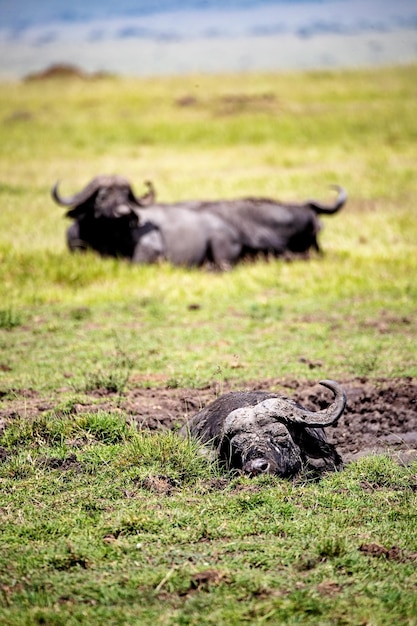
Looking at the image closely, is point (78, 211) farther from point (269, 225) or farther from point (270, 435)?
point (270, 435)

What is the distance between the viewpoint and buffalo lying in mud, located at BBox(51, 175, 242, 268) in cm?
1187

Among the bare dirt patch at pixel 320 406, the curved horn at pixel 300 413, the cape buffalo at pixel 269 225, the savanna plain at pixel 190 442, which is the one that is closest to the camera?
the savanna plain at pixel 190 442

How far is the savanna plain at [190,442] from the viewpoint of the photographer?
4.00 m

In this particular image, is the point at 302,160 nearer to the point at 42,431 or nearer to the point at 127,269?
the point at 127,269

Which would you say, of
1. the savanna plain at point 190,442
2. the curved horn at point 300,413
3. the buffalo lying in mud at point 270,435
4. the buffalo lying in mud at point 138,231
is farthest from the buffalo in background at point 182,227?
the curved horn at point 300,413

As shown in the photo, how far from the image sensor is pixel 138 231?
1197cm

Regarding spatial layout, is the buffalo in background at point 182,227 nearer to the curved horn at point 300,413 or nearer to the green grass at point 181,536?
the green grass at point 181,536

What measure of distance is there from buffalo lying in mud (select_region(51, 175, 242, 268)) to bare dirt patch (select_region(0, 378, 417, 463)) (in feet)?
17.0

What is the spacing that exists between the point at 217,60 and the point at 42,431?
443ft

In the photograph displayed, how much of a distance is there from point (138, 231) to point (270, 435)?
7236 mm

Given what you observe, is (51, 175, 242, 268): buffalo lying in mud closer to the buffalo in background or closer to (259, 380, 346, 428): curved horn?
the buffalo in background

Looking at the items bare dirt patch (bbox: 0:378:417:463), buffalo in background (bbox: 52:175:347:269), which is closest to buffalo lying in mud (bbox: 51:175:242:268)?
buffalo in background (bbox: 52:175:347:269)

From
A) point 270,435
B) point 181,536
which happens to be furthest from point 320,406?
point 181,536

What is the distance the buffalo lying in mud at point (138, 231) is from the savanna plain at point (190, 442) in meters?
0.48
